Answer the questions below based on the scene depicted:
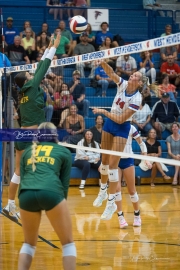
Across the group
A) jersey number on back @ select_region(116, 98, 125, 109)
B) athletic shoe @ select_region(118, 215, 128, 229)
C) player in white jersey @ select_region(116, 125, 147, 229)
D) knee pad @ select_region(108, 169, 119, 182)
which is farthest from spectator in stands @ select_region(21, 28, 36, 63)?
knee pad @ select_region(108, 169, 119, 182)

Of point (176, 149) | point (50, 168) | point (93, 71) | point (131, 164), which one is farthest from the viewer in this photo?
point (93, 71)

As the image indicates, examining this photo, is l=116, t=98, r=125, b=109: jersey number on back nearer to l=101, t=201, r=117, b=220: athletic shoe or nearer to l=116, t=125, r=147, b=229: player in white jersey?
l=116, t=125, r=147, b=229: player in white jersey

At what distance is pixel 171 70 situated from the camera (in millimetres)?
18172

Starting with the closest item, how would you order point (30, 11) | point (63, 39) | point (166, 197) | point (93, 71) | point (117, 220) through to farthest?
1. point (117, 220)
2. point (166, 197)
3. point (93, 71)
4. point (63, 39)
5. point (30, 11)

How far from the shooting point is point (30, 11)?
66.3 ft

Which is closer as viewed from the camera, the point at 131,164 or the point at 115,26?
the point at 131,164

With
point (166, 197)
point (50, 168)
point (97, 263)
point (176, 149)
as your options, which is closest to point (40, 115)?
point (97, 263)

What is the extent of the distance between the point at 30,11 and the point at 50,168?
14.5 m

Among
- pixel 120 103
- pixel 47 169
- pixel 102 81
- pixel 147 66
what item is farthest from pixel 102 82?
pixel 47 169

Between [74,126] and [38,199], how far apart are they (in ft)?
30.5

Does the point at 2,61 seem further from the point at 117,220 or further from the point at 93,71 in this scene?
the point at 93,71

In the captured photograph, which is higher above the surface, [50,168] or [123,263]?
[50,168]

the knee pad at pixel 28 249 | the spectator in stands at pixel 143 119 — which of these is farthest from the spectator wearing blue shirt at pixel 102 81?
the knee pad at pixel 28 249

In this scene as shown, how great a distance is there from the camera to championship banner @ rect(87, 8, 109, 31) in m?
19.8
